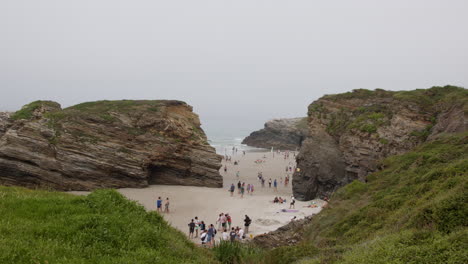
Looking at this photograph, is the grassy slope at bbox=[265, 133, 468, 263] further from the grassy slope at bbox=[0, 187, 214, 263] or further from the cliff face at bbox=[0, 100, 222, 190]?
the cliff face at bbox=[0, 100, 222, 190]

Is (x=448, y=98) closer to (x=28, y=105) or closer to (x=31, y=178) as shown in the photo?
(x=31, y=178)

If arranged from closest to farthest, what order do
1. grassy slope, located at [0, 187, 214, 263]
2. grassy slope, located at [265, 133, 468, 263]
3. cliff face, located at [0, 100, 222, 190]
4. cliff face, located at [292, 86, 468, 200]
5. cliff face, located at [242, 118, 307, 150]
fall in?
grassy slope, located at [265, 133, 468, 263], grassy slope, located at [0, 187, 214, 263], cliff face, located at [292, 86, 468, 200], cliff face, located at [0, 100, 222, 190], cliff face, located at [242, 118, 307, 150]

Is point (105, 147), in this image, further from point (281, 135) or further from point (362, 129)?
point (281, 135)

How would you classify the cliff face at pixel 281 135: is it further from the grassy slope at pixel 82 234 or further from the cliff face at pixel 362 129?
the grassy slope at pixel 82 234

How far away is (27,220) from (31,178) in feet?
64.4

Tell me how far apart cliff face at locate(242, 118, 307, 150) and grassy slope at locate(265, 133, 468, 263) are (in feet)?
204

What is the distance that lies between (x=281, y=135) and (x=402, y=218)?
73875mm

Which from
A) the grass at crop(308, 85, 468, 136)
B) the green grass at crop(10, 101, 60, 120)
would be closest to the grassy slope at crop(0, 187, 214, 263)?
the grass at crop(308, 85, 468, 136)

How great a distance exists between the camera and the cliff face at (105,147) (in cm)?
2308

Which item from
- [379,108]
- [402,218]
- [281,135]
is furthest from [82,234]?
[281,135]

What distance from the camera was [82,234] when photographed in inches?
241

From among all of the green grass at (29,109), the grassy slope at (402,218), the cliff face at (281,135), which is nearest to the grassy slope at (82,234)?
the grassy slope at (402,218)

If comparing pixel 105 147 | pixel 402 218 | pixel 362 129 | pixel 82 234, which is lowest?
pixel 82 234

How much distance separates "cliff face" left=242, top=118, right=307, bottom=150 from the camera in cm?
7747
